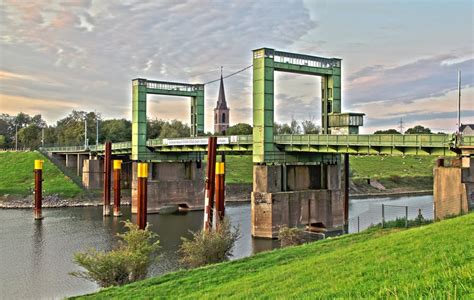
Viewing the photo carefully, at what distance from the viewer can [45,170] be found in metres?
83.3

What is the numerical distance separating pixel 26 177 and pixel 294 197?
54.8 m

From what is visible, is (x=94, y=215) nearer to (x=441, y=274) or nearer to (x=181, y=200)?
(x=181, y=200)

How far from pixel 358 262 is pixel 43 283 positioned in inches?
790

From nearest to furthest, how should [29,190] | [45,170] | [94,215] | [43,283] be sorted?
[43,283] < [94,215] < [29,190] < [45,170]

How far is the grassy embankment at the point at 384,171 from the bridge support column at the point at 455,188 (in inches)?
2076

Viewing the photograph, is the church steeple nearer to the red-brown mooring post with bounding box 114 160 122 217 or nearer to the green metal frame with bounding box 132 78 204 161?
the green metal frame with bounding box 132 78 204 161

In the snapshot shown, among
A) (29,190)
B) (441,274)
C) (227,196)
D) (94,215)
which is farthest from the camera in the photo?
(227,196)

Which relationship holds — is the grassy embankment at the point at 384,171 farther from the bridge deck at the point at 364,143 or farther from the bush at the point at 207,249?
the bush at the point at 207,249

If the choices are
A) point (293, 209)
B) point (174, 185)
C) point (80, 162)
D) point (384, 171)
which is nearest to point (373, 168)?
point (384, 171)

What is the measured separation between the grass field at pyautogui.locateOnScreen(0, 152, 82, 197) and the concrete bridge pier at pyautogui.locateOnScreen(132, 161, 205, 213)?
1531cm

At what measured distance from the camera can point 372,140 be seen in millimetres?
36188

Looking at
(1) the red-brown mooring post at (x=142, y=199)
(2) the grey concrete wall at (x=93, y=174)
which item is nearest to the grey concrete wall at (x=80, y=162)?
(2) the grey concrete wall at (x=93, y=174)

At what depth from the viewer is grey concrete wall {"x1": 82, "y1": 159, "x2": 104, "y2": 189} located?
7473cm

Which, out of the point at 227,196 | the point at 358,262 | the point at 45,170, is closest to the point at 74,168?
the point at 45,170
